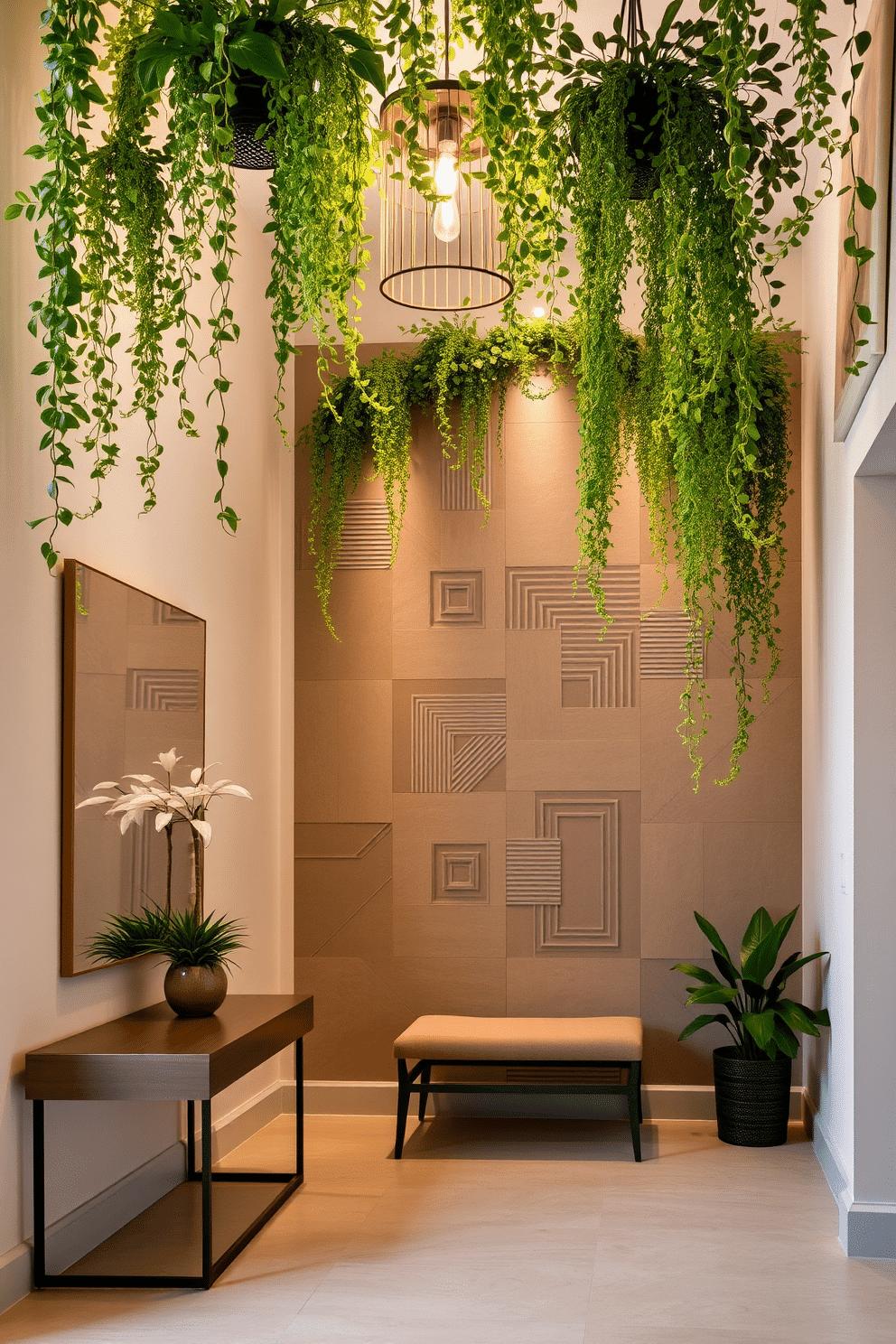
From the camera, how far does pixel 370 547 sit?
18.1 ft

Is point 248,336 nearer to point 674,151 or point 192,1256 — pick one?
point 674,151

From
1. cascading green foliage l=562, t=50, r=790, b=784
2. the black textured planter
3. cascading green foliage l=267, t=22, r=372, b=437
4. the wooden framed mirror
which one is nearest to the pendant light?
cascading green foliage l=267, t=22, r=372, b=437

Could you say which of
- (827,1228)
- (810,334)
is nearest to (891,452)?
(810,334)

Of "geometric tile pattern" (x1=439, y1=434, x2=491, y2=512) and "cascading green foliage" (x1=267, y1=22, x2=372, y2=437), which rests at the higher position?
"cascading green foliage" (x1=267, y1=22, x2=372, y2=437)

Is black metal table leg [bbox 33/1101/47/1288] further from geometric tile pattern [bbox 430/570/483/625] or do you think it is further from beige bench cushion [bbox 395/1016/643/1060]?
geometric tile pattern [bbox 430/570/483/625]

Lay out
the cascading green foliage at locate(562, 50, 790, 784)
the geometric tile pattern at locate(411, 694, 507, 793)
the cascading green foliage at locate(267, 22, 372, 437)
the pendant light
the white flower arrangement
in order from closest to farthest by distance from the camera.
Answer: the cascading green foliage at locate(267, 22, 372, 437)
the cascading green foliage at locate(562, 50, 790, 784)
the pendant light
the white flower arrangement
the geometric tile pattern at locate(411, 694, 507, 793)

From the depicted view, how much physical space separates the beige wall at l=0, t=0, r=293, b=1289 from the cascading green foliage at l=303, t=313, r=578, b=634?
24 centimetres

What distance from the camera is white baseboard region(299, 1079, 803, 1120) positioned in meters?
5.16

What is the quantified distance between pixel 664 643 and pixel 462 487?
106 cm

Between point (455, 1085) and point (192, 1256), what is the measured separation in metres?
1.43

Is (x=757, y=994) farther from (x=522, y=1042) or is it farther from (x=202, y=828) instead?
(x=202, y=828)

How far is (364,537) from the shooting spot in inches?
217

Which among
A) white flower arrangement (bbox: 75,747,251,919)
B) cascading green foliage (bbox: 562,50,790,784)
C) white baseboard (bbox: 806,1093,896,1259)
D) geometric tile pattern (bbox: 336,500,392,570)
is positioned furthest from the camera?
geometric tile pattern (bbox: 336,500,392,570)

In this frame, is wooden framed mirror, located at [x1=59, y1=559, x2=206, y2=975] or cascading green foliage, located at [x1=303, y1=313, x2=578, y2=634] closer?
wooden framed mirror, located at [x1=59, y1=559, x2=206, y2=975]
